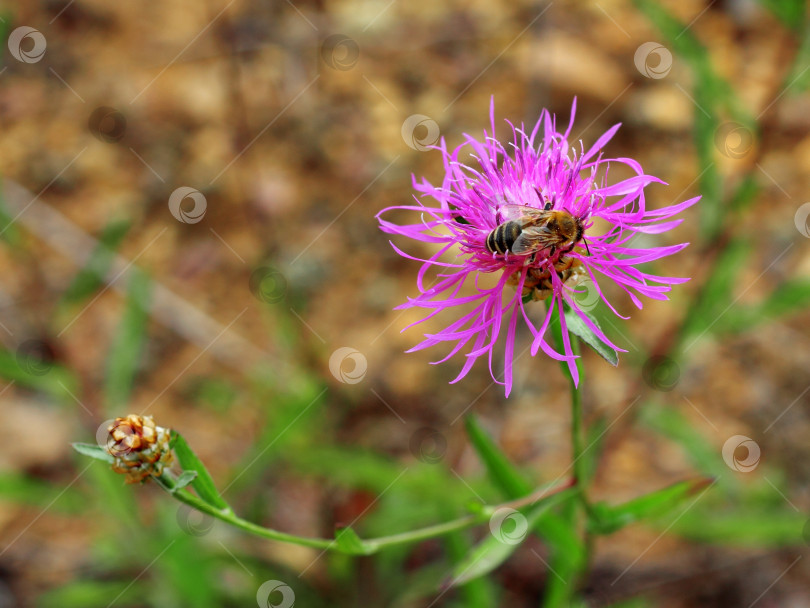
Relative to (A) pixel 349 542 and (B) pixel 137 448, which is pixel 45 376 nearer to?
(B) pixel 137 448

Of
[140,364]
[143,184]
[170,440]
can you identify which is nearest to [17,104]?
[143,184]

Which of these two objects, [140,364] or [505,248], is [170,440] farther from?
[140,364]

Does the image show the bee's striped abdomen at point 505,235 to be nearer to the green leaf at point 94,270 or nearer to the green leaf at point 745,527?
the green leaf at point 745,527

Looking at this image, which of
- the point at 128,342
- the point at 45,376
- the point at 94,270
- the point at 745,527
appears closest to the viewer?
the point at 745,527

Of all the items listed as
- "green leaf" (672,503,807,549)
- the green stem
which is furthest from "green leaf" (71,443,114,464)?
"green leaf" (672,503,807,549)

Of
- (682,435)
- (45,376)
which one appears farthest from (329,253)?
(682,435)
